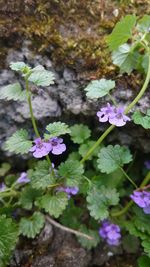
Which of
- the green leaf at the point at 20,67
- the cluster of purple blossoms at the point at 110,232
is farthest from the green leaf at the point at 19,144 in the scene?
the cluster of purple blossoms at the point at 110,232

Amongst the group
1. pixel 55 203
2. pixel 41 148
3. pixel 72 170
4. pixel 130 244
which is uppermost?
pixel 41 148

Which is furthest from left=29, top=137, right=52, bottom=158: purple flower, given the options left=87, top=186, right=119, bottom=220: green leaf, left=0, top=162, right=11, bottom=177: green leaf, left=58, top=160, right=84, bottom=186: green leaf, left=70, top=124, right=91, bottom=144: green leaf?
left=0, top=162, right=11, bottom=177: green leaf

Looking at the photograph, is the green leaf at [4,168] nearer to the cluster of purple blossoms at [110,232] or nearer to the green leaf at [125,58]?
the cluster of purple blossoms at [110,232]

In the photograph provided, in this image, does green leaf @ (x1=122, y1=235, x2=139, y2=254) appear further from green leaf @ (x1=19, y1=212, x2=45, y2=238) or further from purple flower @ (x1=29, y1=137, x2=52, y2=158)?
purple flower @ (x1=29, y1=137, x2=52, y2=158)

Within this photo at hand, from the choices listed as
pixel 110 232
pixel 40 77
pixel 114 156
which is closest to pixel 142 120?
pixel 114 156

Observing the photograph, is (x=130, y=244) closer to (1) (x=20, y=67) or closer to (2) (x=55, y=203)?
(2) (x=55, y=203)
